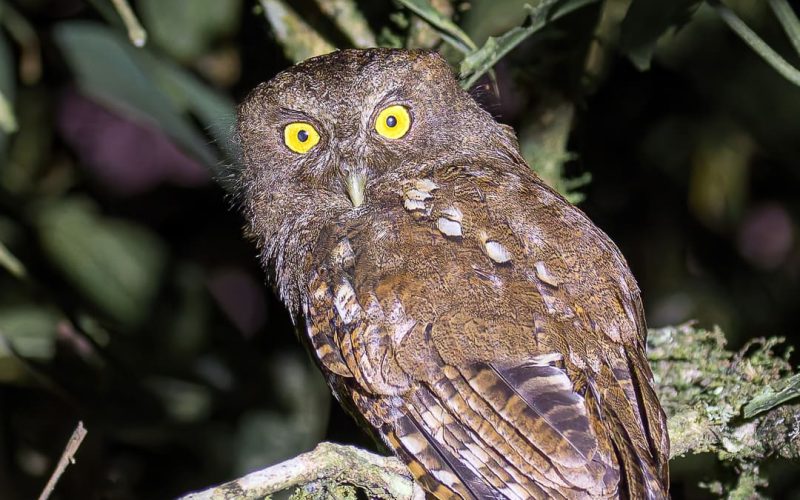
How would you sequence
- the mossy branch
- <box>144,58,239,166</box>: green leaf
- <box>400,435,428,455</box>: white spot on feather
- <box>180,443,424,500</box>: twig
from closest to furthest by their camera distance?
1. <box>180,443,424,500</box>: twig
2. the mossy branch
3. <box>400,435,428,455</box>: white spot on feather
4. <box>144,58,239,166</box>: green leaf

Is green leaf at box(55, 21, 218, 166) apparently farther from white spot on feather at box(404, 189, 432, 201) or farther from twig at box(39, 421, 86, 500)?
twig at box(39, 421, 86, 500)

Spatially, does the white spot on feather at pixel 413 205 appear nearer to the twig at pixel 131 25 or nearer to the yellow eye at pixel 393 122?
the yellow eye at pixel 393 122

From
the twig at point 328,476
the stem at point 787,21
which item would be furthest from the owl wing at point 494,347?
the stem at point 787,21

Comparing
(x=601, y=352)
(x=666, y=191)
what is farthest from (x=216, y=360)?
(x=666, y=191)

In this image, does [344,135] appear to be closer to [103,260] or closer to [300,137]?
[300,137]

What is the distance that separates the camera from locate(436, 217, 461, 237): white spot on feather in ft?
8.99

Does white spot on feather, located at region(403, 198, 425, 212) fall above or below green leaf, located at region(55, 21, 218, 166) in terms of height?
below

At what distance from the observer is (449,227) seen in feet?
9.04

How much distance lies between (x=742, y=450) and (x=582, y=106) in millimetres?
1497

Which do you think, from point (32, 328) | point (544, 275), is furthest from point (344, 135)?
point (32, 328)

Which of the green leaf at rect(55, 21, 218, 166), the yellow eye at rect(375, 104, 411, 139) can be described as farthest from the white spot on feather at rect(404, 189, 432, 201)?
the green leaf at rect(55, 21, 218, 166)

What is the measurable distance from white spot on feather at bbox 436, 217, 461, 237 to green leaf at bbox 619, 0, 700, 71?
877mm

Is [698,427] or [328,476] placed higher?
[698,427]

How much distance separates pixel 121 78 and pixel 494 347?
5.73ft
